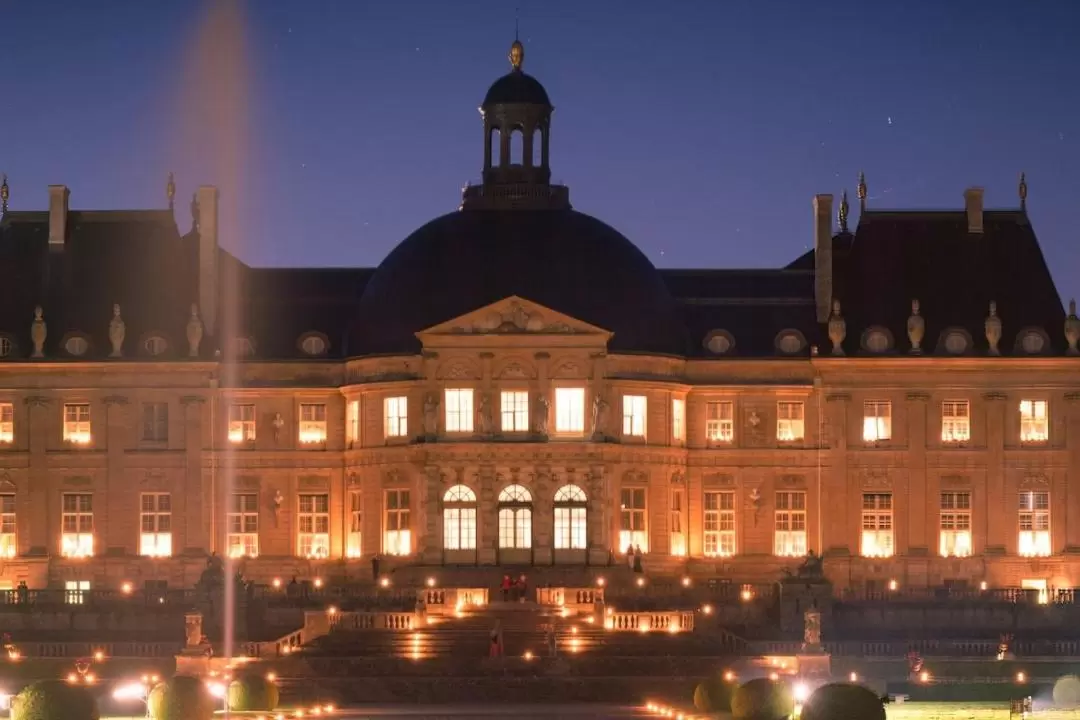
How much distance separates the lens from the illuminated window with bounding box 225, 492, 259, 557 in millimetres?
112250

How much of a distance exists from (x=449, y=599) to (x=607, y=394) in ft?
43.4

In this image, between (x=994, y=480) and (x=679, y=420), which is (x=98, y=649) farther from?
(x=994, y=480)

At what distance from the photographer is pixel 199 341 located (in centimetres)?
11206

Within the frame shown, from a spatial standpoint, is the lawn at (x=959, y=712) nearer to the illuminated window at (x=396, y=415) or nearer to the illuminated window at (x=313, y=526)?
the illuminated window at (x=396, y=415)

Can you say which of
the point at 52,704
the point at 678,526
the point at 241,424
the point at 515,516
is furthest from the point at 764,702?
the point at 241,424

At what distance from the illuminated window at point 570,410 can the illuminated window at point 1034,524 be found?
1595cm

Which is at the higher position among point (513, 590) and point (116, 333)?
point (116, 333)

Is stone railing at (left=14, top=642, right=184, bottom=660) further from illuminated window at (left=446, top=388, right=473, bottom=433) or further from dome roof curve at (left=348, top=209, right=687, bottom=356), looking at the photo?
dome roof curve at (left=348, top=209, right=687, bottom=356)

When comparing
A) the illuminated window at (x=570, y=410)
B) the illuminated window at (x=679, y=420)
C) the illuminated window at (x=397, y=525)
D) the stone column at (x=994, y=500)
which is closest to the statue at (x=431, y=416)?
the illuminated window at (x=397, y=525)

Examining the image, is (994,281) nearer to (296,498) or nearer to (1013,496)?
(1013,496)

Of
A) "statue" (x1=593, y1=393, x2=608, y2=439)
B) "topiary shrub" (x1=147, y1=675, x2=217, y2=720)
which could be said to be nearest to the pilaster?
"statue" (x1=593, y1=393, x2=608, y2=439)

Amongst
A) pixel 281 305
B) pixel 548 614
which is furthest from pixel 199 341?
pixel 548 614

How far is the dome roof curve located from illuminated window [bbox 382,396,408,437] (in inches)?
68.5

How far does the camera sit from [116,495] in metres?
112
